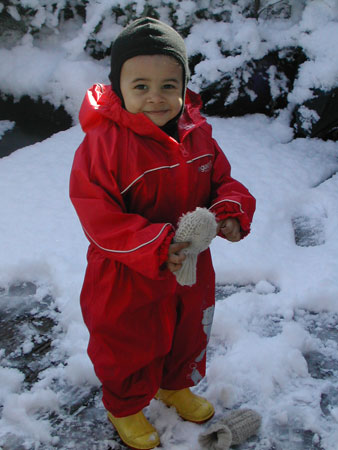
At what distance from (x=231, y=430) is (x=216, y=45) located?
336cm

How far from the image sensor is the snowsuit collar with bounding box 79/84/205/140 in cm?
153

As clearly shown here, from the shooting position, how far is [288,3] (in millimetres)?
4406

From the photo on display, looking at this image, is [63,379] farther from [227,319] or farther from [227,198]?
[227,198]

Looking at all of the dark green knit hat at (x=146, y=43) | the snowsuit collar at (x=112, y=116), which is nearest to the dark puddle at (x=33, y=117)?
the snowsuit collar at (x=112, y=116)

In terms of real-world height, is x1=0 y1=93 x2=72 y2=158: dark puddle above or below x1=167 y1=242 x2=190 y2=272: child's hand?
below

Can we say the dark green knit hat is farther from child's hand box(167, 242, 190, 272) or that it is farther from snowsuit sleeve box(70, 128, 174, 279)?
child's hand box(167, 242, 190, 272)

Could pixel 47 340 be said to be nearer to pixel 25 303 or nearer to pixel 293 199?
pixel 25 303

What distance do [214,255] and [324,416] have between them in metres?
1.11

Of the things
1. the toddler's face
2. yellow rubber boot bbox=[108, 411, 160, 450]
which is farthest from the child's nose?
yellow rubber boot bbox=[108, 411, 160, 450]

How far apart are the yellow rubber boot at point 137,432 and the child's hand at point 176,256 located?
0.71 m

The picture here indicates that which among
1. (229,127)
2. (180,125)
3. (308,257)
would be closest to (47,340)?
(180,125)

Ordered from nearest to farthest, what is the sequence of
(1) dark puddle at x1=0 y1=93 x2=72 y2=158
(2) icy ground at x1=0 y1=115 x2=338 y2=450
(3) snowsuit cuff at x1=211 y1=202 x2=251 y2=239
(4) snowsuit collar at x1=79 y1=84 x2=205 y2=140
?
1. (4) snowsuit collar at x1=79 y1=84 x2=205 y2=140
2. (3) snowsuit cuff at x1=211 y1=202 x2=251 y2=239
3. (2) icy ground at x1=0 y1=115 x2=338 y2=450
4. (1) dark puddle at x1=0 y1=93 x2=72 y2=158

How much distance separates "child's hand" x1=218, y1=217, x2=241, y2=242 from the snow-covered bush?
2.69 m

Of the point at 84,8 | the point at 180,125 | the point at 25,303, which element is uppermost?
the point at 180,125
